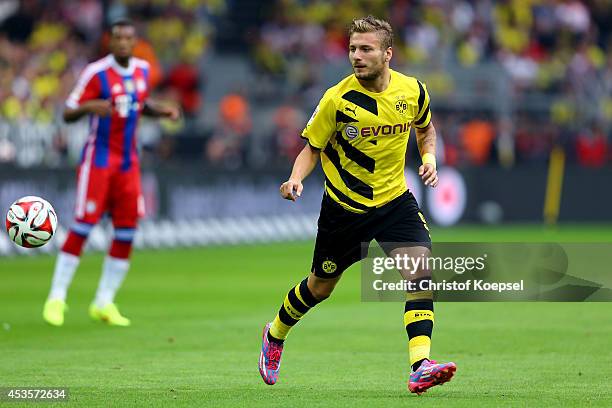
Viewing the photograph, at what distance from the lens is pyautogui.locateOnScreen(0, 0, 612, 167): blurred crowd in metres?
25.7

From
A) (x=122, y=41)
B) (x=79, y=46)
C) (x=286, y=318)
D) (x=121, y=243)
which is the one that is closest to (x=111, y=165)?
(x=121, y=243)

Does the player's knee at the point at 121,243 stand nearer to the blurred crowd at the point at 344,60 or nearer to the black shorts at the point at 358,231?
the black shorts at the point at 358,231

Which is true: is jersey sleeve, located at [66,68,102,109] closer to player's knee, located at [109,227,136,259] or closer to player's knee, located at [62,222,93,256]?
player's knee, located at [62,222,93,256]

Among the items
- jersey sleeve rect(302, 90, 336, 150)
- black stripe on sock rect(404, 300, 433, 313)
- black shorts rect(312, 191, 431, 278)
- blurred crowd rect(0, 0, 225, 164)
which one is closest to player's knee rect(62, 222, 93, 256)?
black shorts rect(312, 191, 431, 278)

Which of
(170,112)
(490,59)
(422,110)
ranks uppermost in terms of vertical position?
(422,110)

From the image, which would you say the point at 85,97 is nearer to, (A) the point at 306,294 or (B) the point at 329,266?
(A) the point at 306,294

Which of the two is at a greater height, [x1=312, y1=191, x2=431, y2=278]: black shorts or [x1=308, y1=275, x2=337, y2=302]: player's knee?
[x1=312, y1=191, x2=431, y2=278]: black shorts

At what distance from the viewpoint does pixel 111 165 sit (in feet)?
40.9

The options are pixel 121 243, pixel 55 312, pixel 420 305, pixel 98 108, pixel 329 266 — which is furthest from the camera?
pixel 121 243

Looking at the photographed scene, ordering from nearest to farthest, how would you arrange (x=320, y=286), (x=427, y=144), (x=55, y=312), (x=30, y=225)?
(x=320, y=286) < (x=427, y=144) < (x=30, y=225) < (x=55, y=312)

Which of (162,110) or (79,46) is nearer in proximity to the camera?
(162,110)

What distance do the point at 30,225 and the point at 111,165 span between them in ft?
6.50

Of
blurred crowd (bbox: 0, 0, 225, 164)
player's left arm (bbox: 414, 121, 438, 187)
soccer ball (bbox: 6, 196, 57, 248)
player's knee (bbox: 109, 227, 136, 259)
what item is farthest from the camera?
blurred crowd (bbox: 0, 0, 225, 164)

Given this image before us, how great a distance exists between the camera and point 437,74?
96.3 ft
